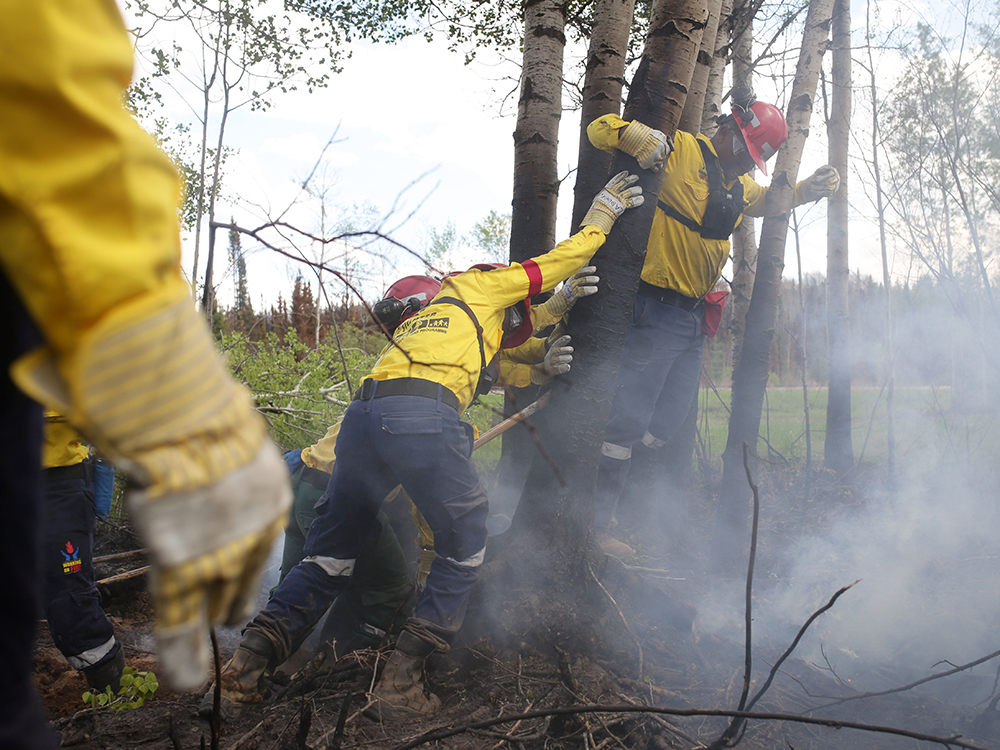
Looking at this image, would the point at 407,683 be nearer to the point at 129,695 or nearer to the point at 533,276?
the point at 129,695

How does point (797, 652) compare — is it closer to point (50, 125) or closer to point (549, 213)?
point (549, 213)

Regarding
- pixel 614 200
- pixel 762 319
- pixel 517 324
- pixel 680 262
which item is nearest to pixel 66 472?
pixel 517 324

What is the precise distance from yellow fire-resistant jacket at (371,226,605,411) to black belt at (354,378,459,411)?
0.08 ft

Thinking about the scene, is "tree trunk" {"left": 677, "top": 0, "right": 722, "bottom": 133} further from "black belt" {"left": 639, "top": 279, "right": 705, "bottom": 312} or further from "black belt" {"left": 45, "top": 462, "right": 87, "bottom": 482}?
"black belt" {"left": 45, "top": 462, "right": 87, "bottom": 482}

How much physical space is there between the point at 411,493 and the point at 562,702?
41.9 inches

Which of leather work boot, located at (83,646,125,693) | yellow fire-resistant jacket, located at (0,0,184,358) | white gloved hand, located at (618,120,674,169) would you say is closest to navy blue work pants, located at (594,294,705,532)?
white gloved hand, located at (618,120,674,169)

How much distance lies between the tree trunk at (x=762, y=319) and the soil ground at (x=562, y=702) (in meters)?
1.01

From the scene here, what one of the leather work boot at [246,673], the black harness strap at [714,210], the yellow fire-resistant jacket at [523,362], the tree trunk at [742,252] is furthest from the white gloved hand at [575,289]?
the tree trunk at [742,252]

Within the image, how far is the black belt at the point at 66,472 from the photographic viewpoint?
8.93 ft

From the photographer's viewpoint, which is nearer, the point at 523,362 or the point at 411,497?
the point at 411,497

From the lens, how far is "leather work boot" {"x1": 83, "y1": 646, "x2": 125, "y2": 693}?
2.77 m

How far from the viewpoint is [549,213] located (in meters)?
4.46

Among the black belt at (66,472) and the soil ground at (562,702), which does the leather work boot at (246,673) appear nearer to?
the soil ground at (562,702)

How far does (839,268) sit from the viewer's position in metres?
6.48
